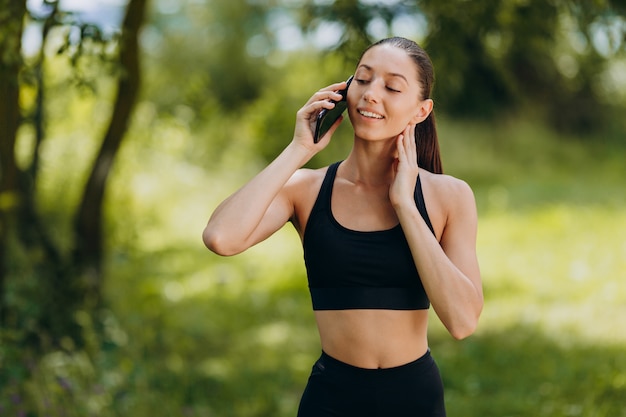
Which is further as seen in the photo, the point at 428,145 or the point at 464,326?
the point at 428,145

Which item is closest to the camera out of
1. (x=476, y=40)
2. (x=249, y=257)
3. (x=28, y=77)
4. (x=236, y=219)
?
(x=236, y=219)

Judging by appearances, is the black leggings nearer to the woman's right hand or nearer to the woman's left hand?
the woman's left hand

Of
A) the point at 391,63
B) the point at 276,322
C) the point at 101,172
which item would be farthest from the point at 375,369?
the point at 276,322

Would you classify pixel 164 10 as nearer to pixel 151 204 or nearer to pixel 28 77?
pixel 151 204

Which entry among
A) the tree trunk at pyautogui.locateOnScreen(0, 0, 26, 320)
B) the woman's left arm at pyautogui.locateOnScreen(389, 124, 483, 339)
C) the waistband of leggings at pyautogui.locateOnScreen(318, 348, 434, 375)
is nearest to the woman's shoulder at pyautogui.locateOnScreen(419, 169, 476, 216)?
the woman's left arm at pyautogui.locateOnScreen(389, 124, 483, 339)

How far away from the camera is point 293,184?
2.49 meters

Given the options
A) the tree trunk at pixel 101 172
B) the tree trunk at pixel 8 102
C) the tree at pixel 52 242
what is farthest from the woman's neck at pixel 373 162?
the tree trunk at pixel 101 172

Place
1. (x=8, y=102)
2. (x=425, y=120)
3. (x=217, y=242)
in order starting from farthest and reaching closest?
(x=8, y=102) → (x=425, y=120) → (x=217, y=242)

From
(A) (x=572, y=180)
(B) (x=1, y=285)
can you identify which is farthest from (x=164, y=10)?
(B) (x=1, y=285)

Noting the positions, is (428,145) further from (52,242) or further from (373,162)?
(52,242)

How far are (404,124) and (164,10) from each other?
20244 mm

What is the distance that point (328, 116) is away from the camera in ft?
7.89

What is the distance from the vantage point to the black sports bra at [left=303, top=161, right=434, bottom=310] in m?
2.31

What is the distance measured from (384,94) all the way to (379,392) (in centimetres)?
74
